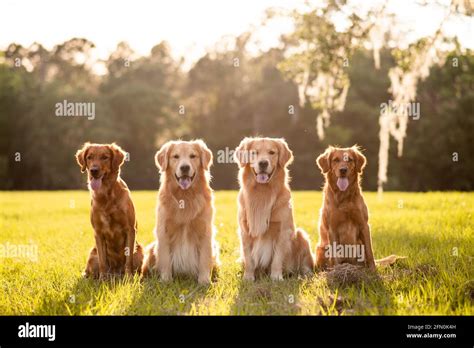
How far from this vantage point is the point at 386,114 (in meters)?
9.16

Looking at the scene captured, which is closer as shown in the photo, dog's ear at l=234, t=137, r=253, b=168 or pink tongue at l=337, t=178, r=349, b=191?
pink tongue at l=337, t=178, r=349, b=191

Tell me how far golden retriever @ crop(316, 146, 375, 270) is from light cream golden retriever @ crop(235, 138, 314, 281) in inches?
18.7

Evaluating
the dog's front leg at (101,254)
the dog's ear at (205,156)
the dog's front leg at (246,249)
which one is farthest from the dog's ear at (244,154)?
the dog's front leg at (101,254)

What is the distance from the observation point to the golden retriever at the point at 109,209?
19.2 ft

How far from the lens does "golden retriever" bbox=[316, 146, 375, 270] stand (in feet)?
19.9

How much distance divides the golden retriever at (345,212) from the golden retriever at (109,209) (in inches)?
92.7

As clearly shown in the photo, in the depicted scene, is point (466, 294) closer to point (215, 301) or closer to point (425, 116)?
point (215, 301)

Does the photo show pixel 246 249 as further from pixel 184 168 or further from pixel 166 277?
pixel 184 168

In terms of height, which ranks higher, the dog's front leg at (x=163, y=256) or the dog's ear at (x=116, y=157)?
the dog's ear at (x=116, y=157)

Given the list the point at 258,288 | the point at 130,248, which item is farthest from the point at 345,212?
the point at 130,248

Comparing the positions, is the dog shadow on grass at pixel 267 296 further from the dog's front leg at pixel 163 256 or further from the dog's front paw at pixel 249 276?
the dog's front leg at pixel 163 256

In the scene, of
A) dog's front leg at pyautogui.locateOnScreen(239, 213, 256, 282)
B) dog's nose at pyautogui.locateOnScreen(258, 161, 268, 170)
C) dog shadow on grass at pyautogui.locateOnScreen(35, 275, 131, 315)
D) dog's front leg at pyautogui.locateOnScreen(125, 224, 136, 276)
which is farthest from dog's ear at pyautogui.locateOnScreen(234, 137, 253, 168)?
dog shadow on grass at pyautogui.locateOnScreen(35, 275, 131, 315)

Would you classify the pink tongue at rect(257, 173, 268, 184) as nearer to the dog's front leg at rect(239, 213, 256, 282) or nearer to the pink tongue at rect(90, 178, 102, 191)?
the dog's front leg at rect(239, 213, 256, 282)

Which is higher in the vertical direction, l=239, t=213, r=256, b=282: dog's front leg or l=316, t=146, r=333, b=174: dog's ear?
l=316, t=146, r=333, b=174: dog's ear
